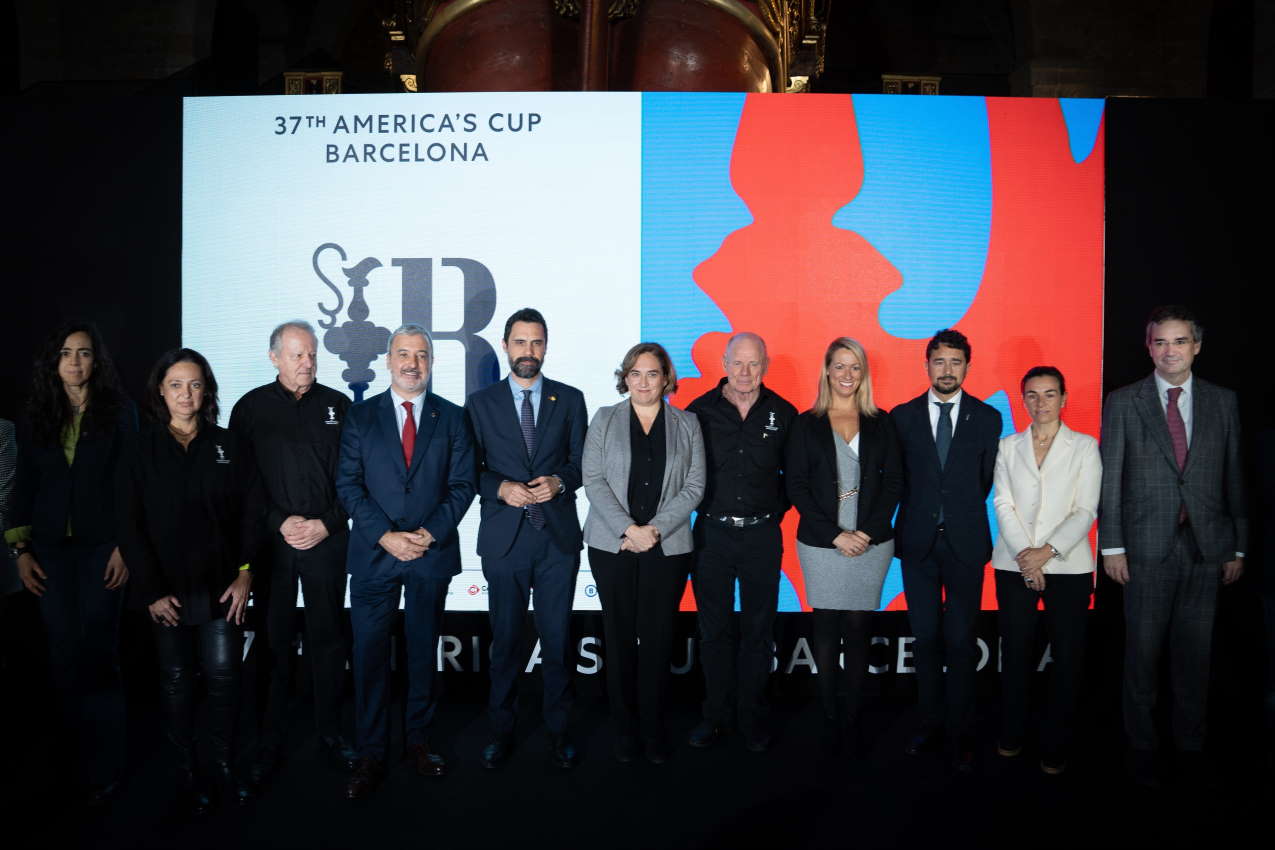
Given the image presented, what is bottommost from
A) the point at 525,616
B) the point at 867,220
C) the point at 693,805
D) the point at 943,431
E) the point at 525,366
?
the point at 693,805

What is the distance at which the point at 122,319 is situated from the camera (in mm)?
4008

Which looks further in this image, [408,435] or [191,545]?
[408,435]

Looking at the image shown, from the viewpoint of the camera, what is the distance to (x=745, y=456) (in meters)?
3.19

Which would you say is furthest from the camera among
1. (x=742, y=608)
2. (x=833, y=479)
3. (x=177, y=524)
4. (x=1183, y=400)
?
(x=742, y=608)

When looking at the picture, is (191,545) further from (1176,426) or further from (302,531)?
(1176,426)

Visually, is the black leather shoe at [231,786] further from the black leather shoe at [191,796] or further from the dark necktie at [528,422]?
the dark necktie at [528,422]

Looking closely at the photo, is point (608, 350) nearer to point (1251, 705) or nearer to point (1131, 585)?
point (1131, 585)

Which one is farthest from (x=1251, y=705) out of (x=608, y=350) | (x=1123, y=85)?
(x=1123, y=85)

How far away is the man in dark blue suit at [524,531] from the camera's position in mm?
3109

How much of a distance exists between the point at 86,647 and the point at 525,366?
1758mm

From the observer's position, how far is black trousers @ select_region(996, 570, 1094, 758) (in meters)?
3.01

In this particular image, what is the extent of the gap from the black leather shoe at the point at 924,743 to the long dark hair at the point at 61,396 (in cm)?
316

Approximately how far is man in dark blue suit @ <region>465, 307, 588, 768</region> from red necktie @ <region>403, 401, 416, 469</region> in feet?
0.81

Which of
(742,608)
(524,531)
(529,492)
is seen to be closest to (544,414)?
(529,492)
